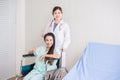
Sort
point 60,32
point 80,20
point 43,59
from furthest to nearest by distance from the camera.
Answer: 1. point 80,20
2. point 60,32
3. point 43,59

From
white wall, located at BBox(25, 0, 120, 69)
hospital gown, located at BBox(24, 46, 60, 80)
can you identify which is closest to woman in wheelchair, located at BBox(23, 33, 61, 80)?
hospital gown, located at BBox(24, 46, 60, 80)

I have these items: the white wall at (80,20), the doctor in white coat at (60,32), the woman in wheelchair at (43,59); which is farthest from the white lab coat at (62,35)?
the white wall at (80,20)

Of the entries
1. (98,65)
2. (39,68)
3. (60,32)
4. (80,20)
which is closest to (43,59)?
(39,68)

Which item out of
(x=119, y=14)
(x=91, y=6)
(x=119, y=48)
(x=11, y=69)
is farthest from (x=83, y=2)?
(x=11, y=69)

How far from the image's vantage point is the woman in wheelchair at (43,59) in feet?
7.79

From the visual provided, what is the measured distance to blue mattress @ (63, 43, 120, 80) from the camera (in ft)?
7.54

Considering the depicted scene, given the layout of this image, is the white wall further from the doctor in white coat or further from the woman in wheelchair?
the woman in wheelchair

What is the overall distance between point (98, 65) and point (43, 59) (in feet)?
2.31

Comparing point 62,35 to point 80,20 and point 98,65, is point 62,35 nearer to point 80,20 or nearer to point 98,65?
point 80,20

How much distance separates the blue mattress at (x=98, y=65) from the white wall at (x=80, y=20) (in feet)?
1.13

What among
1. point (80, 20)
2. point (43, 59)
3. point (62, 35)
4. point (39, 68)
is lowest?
point (39, 68)

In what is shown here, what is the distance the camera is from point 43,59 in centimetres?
245

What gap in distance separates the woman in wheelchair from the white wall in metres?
0.78

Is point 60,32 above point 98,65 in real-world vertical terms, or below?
above
